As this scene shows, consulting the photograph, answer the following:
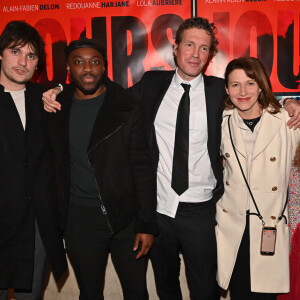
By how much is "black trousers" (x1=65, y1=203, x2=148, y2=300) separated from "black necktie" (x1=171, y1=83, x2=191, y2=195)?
1.38 ft

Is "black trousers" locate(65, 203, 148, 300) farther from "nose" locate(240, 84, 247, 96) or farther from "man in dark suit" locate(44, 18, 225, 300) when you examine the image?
"nose" locate(240, 84, 247, 96)

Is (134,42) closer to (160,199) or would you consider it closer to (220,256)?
(160,199)

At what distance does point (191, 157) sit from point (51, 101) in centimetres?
98

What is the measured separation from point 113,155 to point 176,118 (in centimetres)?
51

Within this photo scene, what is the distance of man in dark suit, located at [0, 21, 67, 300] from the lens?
6.93ft

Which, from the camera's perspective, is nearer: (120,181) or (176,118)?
(120,181)

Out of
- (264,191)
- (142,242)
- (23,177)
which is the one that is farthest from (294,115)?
(23,177)

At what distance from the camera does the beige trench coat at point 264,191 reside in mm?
2168

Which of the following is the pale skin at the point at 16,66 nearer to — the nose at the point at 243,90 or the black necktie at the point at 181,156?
the black necktie at the point at 181,156

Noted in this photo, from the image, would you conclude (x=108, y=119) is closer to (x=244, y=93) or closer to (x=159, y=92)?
(x=159, y=92)

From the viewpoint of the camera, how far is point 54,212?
226cm

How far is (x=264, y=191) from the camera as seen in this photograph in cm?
219

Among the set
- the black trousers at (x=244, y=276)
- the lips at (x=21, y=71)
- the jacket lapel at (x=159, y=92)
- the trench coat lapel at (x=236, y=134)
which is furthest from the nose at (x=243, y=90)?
the lips at (x=21, y=71)

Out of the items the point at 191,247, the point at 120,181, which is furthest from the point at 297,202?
the point at 120,181
